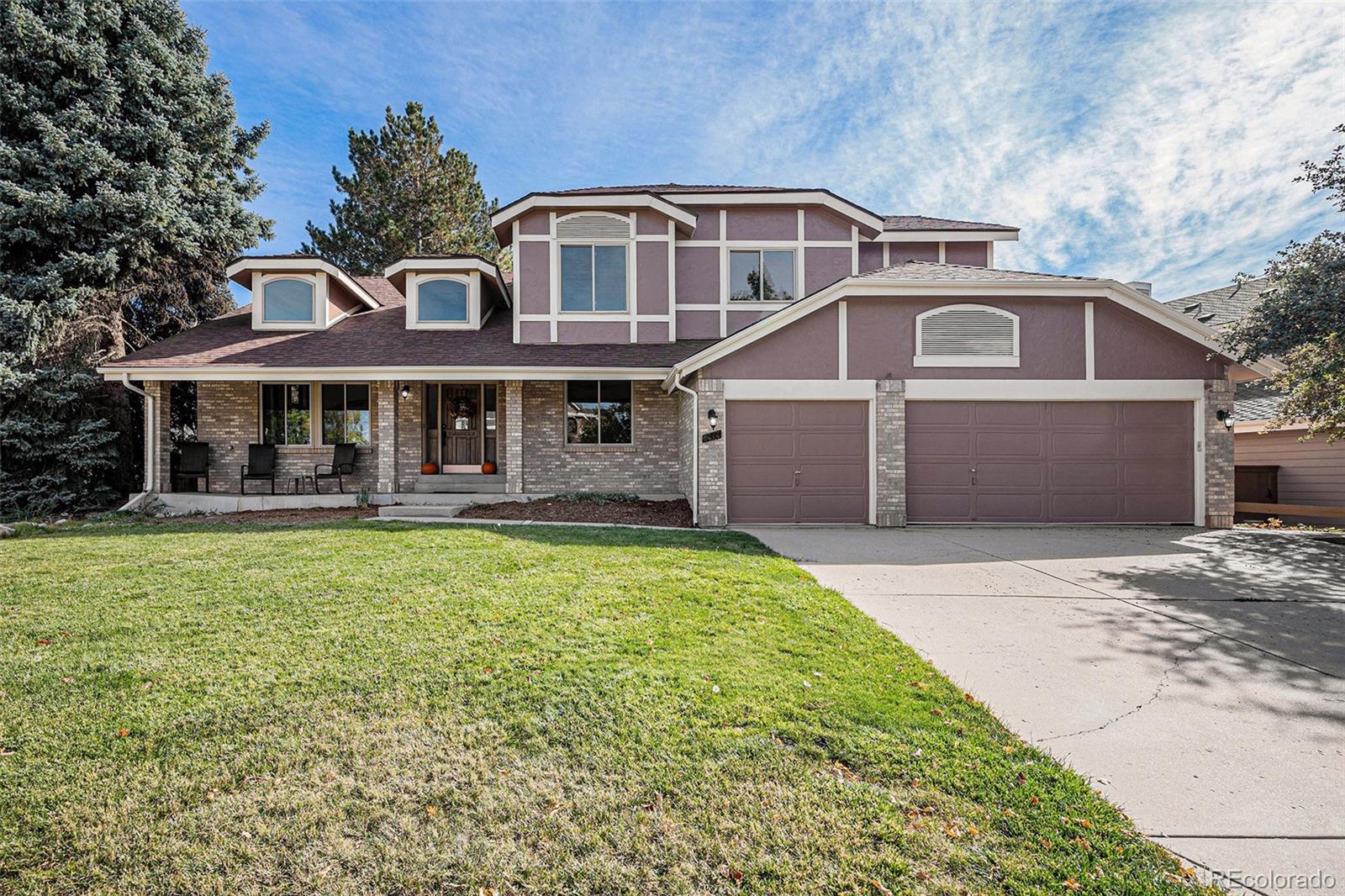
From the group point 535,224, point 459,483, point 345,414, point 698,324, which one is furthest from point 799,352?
point 345,414

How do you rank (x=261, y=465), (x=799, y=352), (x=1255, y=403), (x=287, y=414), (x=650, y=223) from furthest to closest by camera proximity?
(x=1255, y=403)
(x=287, y=414)
(x=650, y=223)
(x=261, y=465)
(x=799, y=352)

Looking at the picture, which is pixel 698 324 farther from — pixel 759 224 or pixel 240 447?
pixel 240 447

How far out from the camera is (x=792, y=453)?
10.3 metres

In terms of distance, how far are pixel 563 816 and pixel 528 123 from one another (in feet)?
48.5

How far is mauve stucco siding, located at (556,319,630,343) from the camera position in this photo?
42.1ft

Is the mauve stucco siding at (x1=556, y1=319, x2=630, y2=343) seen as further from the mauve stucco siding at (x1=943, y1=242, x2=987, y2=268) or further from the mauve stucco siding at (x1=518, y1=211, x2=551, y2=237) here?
the mauve stucco siding at (x1=943, y1=242, x2=987, y2=268)

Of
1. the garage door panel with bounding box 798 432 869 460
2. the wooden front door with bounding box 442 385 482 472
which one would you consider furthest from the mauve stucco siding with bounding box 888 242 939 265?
the wooden front door with bounding box 442 385 482 472

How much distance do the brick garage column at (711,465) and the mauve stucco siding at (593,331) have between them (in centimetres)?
352

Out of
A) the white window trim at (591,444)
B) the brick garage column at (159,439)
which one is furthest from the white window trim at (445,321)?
the brick garage column at (159,439)

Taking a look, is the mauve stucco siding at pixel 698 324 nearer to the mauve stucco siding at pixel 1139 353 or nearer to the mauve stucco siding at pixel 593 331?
the mauve stucco siding at pixel 593 331

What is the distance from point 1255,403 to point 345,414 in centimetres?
2251

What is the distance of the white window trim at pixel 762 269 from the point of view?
13.3m

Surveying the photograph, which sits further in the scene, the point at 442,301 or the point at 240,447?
the point at 442,301

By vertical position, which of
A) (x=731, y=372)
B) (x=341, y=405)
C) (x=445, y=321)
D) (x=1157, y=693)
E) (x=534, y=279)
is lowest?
(x=1157, y=693)
